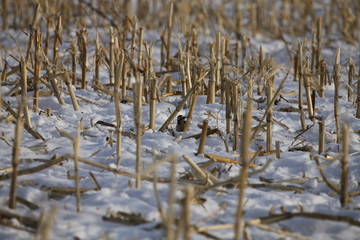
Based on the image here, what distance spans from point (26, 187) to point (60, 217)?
30 centimetres

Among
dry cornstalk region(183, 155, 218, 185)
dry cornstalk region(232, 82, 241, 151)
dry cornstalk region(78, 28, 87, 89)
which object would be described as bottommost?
dry cornstalk region(183, 155, 218, 185)

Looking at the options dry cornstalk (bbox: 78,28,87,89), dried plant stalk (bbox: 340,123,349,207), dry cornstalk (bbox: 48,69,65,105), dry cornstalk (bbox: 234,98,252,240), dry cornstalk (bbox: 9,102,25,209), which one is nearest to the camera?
dry cornstalk (bbox: 234,98,252,240)

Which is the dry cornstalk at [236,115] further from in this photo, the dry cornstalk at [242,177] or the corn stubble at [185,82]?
the dry cornstalk at [242,177]

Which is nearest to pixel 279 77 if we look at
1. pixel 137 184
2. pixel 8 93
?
pixel 8 93

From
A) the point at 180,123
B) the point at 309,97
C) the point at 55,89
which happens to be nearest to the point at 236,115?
the point at 180,123

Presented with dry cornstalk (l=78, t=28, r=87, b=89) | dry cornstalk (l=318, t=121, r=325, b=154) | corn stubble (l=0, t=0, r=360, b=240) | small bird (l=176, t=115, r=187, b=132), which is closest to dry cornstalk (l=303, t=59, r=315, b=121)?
corn stubble (l=0, t=0, r=360, b=240)

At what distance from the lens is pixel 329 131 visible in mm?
3047

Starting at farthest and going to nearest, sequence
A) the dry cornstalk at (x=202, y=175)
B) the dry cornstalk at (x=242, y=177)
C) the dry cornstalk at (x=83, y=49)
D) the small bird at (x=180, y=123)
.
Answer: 1. the dry cornstalk at (x=83, y=49)
2. the small bird at (x=180, y=123)
3. the dry cornstalk at (x=202, y=175)
4. the dry cornstalk at (x=242, y=177)

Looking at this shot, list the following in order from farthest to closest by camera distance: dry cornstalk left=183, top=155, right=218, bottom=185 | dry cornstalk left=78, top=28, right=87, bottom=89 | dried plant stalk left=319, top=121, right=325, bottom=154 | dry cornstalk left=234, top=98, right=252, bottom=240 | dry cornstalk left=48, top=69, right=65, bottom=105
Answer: dry cornstalk left=78, top=28, right=87, bottom=89 < dry cornstalk left=48, top=69, right=65, bottom=105 < dried plant stalk left=319, top=121, right=325, bottom=154 < dry cornstalk left=183, top=155, right=218, bottom=185 < dry cornstalk left=234, top=98, right=252, bottom=240

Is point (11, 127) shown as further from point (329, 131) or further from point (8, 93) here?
point (329, 131)

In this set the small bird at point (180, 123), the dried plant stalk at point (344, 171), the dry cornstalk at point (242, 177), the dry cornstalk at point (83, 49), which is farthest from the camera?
the dry cornstalk at point (83, 49)

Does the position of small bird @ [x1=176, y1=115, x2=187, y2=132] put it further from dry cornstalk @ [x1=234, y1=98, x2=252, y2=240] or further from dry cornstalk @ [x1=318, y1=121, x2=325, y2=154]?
dry cornstalk @ [x1=234, y1=98, x2=252, y2=240]

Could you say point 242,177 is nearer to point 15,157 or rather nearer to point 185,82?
point 15,157

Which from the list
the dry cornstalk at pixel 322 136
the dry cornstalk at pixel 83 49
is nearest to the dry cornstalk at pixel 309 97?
the dry cornstalk at pixel 322 136
